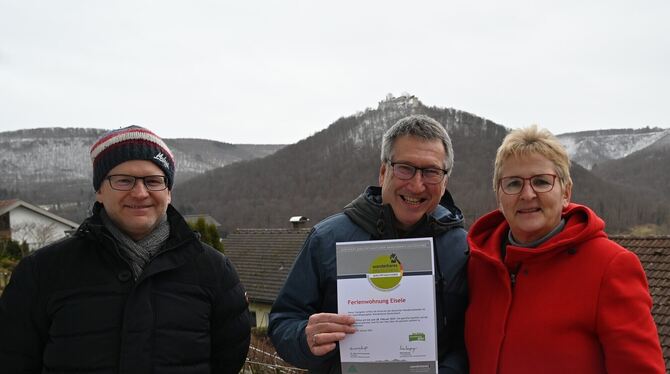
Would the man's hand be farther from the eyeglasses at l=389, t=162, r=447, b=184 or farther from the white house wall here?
the white house wall

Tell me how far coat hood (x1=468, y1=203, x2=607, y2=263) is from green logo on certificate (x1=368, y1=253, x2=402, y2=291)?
0.40 m

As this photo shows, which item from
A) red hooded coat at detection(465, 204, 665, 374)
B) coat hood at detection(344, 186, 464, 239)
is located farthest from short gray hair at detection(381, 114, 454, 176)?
red hooded coat at detection(465, 204, 665, 374)

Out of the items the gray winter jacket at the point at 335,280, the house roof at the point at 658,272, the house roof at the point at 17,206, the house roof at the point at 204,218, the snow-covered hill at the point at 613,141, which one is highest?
the snow-covered hill at the point at 613,141

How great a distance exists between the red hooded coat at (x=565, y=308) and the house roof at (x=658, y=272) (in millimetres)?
8218

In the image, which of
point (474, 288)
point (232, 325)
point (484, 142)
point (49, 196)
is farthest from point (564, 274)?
point (49, 196)

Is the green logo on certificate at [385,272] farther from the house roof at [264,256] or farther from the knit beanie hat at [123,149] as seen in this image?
the house roof at [264,256]

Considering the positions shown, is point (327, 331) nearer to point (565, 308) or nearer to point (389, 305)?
point (389, 305)

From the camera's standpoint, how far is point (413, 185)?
266 centimetres

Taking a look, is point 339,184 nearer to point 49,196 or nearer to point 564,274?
point 49,196

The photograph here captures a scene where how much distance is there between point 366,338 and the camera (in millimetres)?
2471

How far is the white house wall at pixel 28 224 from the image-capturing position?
38.8m

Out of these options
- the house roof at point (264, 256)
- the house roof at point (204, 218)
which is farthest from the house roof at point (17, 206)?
the house roof at point (264, 256)

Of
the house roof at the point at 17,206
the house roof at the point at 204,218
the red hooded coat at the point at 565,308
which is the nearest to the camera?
the red hooded coat at the point at 565,308

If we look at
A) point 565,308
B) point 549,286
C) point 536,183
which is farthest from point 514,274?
point 536,183
